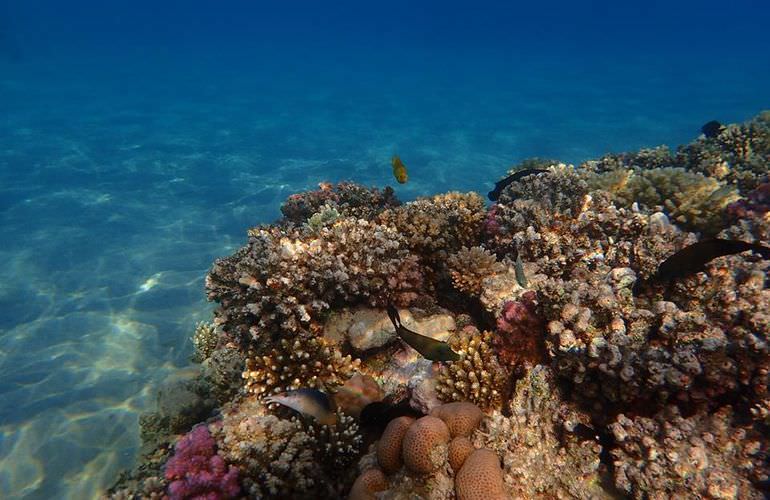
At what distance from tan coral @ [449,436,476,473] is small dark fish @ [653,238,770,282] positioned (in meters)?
2.90

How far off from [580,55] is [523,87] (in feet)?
144

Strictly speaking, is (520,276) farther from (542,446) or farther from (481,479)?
(481,479)

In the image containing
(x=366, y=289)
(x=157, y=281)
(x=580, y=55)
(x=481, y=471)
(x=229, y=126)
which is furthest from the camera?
(x=580, y=55)

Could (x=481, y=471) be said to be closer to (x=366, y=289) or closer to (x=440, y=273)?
(x=366, y=289)

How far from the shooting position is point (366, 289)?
5328 mm

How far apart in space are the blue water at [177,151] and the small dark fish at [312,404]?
165 inches

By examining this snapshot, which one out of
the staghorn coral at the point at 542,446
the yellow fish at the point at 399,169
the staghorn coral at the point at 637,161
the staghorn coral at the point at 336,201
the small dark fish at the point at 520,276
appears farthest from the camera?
the staghorn coral at the point at 637,161

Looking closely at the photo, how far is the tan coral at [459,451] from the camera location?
3346 mm

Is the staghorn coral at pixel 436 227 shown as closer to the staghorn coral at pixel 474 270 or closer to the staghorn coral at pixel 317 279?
the staghorn coral at pixel 317 279

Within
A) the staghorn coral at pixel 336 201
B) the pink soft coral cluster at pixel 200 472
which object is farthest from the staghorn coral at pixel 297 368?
the staghorn coral at pixel 336 201

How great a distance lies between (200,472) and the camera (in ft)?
12.5

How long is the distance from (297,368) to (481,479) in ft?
8.41

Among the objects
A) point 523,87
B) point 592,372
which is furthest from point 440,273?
point 523,87

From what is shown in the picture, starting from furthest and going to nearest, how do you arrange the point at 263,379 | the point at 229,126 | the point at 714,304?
the point at 229,126, the point at 263,379, the point at 714,304
